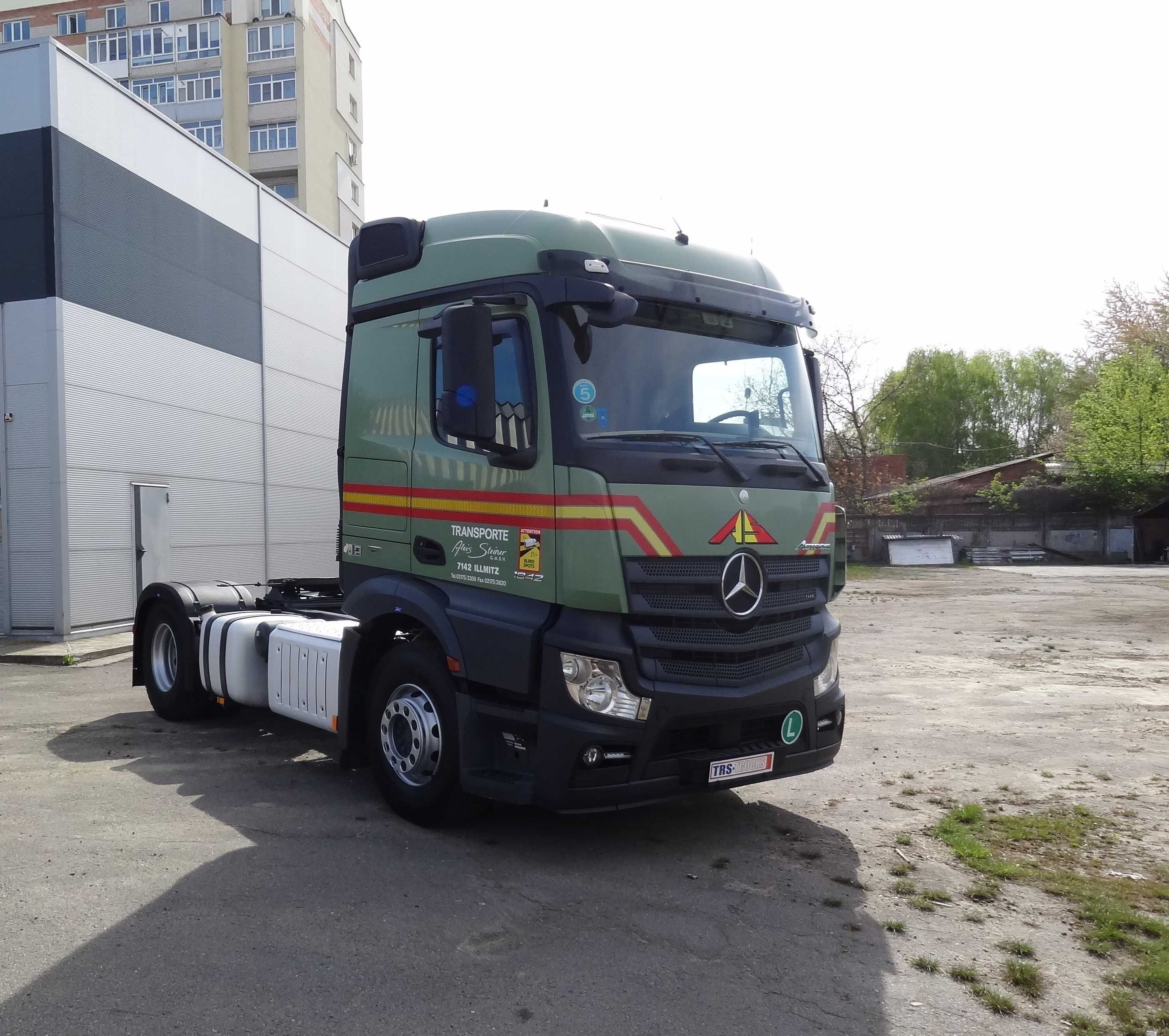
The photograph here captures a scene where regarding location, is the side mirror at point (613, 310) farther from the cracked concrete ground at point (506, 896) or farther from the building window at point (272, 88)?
the building window at point (272, 88)

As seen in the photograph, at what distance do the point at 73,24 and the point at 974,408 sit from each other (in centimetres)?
6780

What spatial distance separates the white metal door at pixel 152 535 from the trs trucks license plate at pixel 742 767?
12978 mm

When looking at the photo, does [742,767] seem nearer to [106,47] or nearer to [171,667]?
[171,667]

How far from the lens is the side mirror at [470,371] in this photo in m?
4.96

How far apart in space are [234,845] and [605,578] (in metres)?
2.39

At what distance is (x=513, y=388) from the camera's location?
516 cm

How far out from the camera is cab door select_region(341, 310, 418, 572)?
5863mm

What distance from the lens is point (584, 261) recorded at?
5.12 m

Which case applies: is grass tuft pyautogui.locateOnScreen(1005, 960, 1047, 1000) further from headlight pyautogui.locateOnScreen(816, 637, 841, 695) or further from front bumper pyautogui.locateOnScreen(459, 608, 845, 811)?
headlight pyautogui.locateOnScreen(816, 637, 841, 695)

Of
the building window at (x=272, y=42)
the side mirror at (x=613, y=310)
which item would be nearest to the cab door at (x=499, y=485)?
the side mirror at (x=613, y=310)

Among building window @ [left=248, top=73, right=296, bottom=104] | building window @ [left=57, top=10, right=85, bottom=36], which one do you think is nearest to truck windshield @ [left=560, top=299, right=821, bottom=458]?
building window @ [left=248, top=73, right=296, bottom=104]

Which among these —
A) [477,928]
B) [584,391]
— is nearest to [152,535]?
[584,391]

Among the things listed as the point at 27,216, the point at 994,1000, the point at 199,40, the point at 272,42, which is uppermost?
the point at 199,40

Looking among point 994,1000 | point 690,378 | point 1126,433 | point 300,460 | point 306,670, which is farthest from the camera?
point 1126,433
